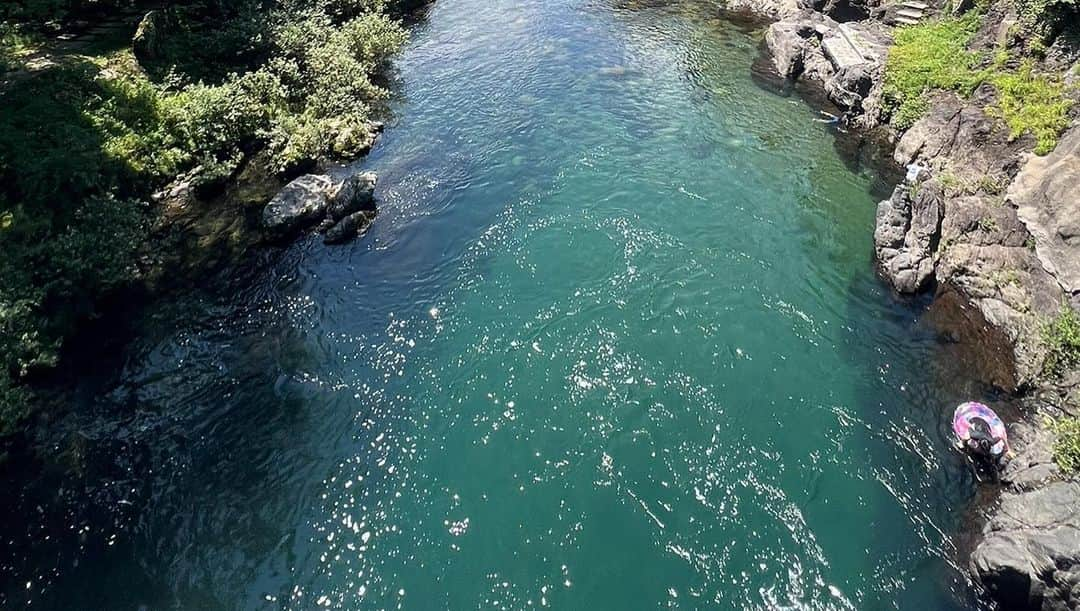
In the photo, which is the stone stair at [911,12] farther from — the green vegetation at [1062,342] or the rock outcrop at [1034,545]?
the rock outcrop at [1034,545]

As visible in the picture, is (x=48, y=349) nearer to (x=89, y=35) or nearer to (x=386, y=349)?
(x=386, y=349)

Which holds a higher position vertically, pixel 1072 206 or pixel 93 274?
pixel 1072 206

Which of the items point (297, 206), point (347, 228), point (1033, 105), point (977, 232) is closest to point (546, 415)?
point (347, 228)

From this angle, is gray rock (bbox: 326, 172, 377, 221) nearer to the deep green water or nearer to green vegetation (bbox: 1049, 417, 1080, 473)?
the deep green water

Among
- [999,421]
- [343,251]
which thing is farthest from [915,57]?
[343,251]

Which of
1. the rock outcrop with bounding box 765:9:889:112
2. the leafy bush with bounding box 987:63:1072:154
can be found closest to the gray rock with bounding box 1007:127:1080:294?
the leafy bush with bounding box 987:63:1072:154

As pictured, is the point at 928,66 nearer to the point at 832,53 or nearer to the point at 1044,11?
the point at 1044,11
